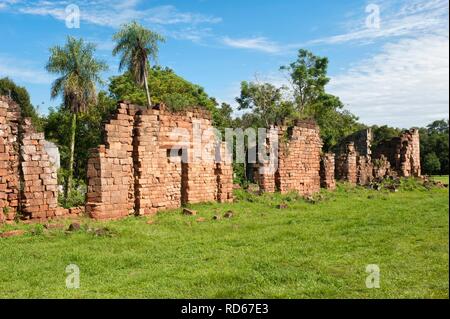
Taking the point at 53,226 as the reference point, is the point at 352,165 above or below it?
above

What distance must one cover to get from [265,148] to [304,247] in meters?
11.0

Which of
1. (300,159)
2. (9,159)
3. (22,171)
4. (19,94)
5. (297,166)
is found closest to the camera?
(9,159)

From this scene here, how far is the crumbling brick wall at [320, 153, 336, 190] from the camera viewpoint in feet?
78.3

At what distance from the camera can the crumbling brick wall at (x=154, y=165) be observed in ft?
44.9

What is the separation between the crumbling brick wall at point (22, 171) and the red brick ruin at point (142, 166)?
0.08 ft

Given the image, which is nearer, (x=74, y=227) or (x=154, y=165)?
(x=74, y=227)

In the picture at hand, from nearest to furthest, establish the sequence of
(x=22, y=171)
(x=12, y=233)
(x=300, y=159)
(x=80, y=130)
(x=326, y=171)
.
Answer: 1. (x=12, y=233)
2. (x=22, y=171)
3. (x=300, y=159)
4. (x=326, y=171)
5. (x=80, y=130)

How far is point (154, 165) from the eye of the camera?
15.0 m

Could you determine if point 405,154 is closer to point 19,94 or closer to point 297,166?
point 297,166

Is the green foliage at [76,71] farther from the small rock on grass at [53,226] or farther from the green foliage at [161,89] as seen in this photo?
the small rock on grass at [53,226]

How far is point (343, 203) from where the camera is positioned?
18.4m

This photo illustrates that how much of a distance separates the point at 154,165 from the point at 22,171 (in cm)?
409

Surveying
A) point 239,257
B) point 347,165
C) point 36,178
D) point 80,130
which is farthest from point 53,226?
point 80,130
